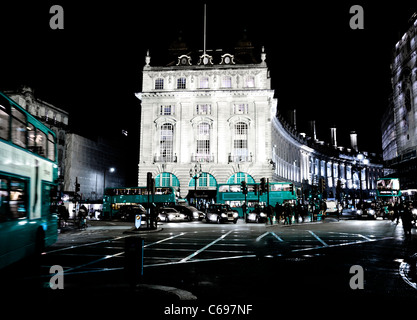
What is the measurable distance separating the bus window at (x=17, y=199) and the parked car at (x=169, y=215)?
2685cm

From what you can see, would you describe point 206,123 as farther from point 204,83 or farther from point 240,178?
point 240,178

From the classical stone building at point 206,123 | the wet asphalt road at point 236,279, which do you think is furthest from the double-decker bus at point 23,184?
the classical stone building at point 206,123

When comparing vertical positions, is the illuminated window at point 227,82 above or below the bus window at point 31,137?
above

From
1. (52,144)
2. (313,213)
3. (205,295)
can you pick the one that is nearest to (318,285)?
(205,295)

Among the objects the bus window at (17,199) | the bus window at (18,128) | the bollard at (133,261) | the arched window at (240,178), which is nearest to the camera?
the bollard at (133,261)

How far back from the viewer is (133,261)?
281 inches

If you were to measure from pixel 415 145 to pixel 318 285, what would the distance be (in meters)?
63.0

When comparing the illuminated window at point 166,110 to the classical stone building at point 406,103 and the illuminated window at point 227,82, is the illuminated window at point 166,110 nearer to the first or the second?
the illuminated window at point 227,82

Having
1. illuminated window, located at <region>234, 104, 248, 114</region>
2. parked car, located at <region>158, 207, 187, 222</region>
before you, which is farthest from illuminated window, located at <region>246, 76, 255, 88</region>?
parked car, located at <region>158, 207, 187, 222</region>

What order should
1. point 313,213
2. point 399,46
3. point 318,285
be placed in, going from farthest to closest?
point 399,46 < point 313,213 < point 318,285

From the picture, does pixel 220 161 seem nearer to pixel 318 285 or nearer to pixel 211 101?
pixel 211 101

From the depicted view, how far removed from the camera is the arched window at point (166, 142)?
180 ft

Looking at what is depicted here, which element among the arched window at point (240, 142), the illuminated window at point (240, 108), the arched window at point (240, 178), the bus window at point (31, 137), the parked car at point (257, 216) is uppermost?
the illuminated window at point (240, 108)

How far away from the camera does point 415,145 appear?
61.9 m
